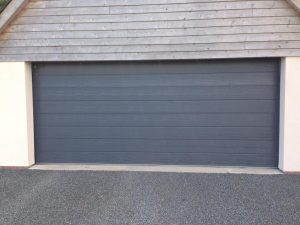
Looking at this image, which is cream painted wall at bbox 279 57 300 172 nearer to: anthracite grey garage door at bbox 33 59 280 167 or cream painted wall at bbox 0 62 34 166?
anthracite grey garage door at bbox 33 59 280 167

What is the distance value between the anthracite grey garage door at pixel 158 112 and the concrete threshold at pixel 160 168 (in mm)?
115

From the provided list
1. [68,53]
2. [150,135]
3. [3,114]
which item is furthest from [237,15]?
[3,114]

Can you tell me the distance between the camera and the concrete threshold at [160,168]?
18.0 feet

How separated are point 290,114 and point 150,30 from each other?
294 centimetres

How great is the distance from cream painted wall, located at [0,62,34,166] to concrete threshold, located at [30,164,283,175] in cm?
45

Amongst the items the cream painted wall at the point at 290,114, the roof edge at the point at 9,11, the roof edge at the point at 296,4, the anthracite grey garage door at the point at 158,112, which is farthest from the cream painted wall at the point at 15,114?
the roof edge at the point at 296,4

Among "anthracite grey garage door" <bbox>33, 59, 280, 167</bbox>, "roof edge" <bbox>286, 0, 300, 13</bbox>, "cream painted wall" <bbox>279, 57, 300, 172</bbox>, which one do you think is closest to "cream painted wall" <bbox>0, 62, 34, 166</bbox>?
"anthracite grey garage door" <bbox>33, 59, 280, 167</bbox>

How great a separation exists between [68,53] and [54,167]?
7.32ft

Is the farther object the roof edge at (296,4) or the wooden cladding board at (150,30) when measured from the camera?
the wooden cladding board at (150,30)

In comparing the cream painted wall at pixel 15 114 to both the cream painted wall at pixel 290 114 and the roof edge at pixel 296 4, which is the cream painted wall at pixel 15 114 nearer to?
the cream painted wall at pixel 290 114

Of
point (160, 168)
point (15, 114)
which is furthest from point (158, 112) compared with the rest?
point (15, 114)

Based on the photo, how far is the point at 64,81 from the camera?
595cm

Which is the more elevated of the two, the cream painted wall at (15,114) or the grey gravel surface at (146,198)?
the cream painted wall at (15,114)

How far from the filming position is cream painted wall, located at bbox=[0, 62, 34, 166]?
5.70m
